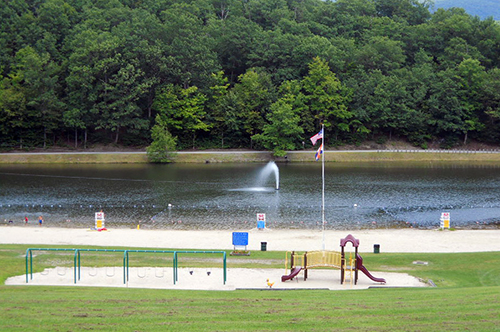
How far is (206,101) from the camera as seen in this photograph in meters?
114

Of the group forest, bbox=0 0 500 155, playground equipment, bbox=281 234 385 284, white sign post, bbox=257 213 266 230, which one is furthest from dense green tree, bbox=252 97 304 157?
playground equipment, bbox=281 234 385 284

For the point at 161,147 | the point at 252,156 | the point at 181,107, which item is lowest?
the point at 252,156

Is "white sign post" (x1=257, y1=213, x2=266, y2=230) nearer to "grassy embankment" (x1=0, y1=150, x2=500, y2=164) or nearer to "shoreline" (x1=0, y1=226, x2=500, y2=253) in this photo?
"shoreline" (x1=0, y1=226, x2=500, y2=253)

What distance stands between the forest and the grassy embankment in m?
3.56

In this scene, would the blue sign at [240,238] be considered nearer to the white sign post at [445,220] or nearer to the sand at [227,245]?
the sand at [227,245]

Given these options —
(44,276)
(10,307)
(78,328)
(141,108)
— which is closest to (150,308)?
(78,328)

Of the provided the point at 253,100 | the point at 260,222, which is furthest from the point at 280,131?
the point at 260,222

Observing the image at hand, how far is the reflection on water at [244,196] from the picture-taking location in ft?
178

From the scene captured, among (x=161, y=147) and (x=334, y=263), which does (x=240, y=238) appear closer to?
(x=334, y=263)

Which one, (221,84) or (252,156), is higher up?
(221,84)

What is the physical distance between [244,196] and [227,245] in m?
25.8

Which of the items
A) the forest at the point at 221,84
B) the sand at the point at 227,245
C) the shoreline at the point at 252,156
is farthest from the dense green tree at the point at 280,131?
the sand at the point at 227,245

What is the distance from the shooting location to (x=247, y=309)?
70.8 ft

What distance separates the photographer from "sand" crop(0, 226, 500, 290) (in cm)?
2914
